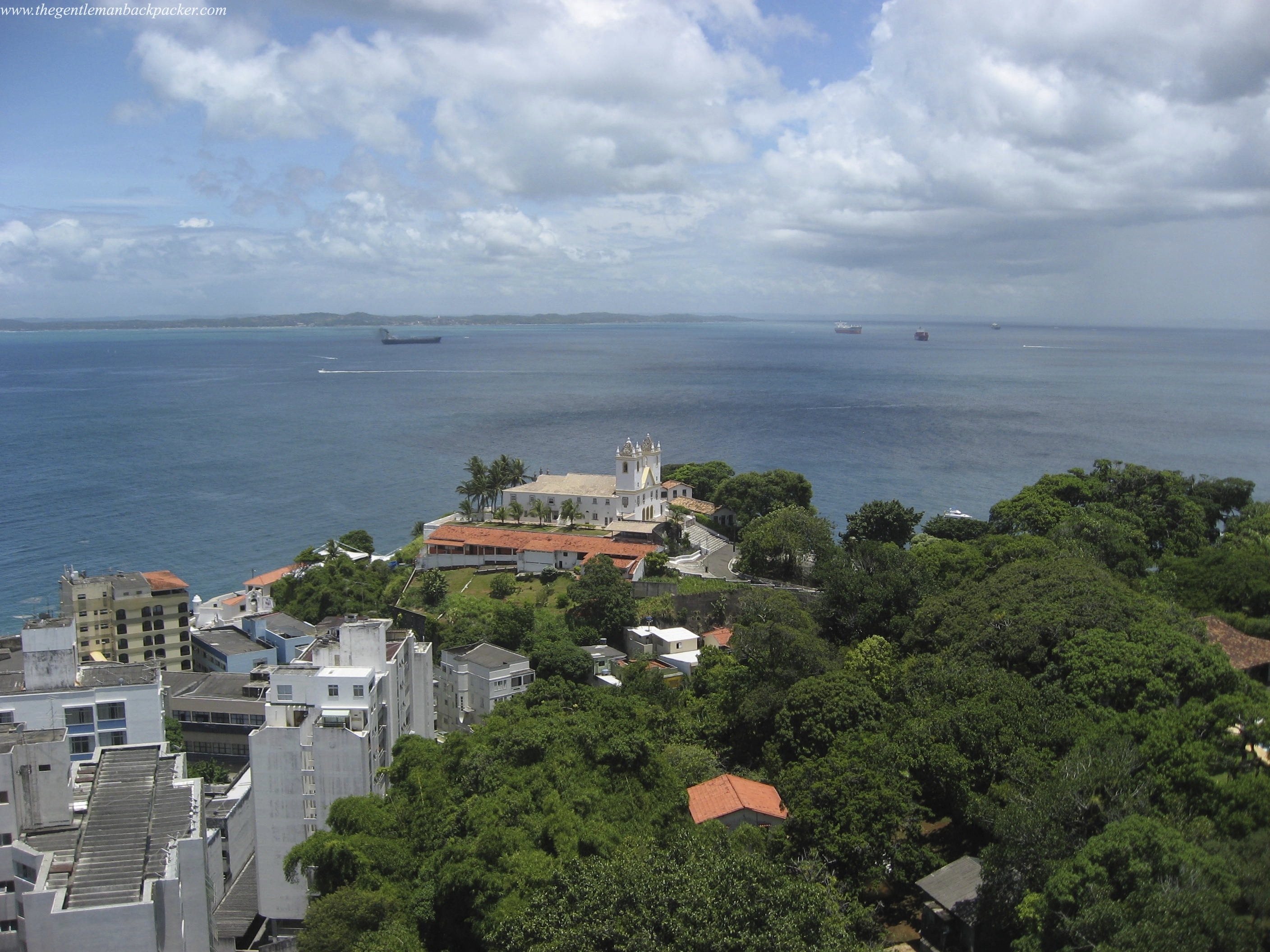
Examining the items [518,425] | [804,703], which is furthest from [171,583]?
[518,425]

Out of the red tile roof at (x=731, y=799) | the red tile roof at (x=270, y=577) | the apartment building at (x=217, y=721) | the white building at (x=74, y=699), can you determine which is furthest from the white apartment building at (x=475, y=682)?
the red tile roof at (x=270, y=577)

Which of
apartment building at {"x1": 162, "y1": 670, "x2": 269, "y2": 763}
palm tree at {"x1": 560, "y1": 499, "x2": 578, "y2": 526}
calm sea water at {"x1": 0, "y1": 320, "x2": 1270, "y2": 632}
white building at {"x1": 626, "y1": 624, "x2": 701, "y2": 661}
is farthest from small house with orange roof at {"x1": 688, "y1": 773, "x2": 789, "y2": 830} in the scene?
calm sea water at {"x1": 0, "y1": 320, "x2": 1270, "y2": 632}

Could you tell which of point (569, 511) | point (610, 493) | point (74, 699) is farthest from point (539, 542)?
point (74, 699)

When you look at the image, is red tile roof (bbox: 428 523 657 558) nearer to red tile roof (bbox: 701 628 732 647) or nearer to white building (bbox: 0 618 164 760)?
red tile roof (bbox: 701 628 732 647)

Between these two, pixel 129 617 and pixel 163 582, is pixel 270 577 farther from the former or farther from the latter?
pixel 129 617

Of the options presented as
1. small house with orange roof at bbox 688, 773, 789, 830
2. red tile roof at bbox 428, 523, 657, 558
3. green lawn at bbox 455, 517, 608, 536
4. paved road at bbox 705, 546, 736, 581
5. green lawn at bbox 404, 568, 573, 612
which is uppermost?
red tile roof at bbox 428, 523, 657, 558
